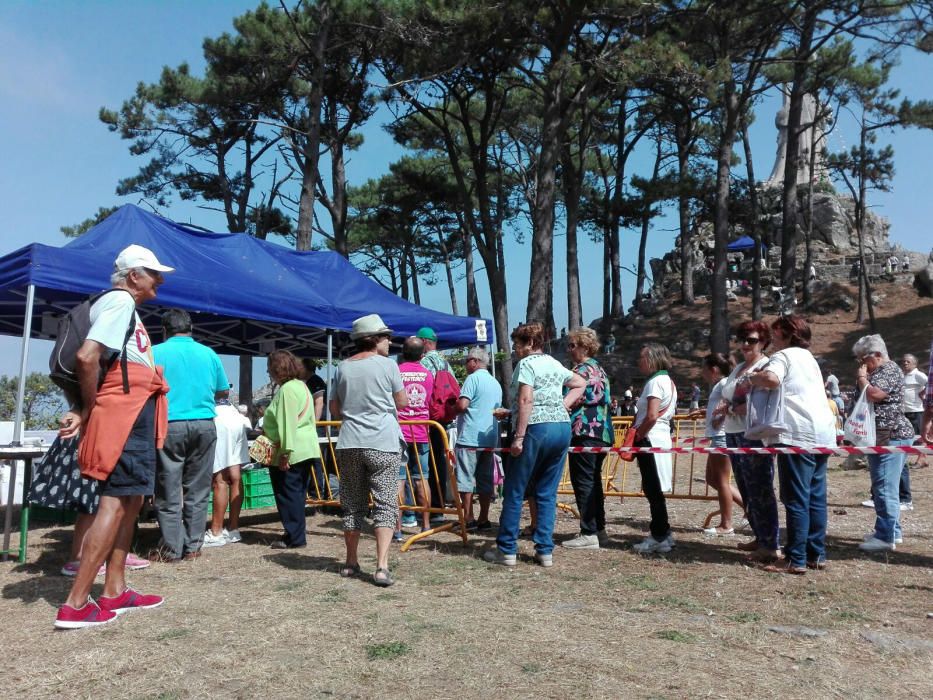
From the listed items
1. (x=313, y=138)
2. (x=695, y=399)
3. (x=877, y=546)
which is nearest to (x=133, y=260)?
(x=877, y=546)

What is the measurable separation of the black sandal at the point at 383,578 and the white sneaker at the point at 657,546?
6.18ft

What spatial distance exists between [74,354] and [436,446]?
3.33 meters

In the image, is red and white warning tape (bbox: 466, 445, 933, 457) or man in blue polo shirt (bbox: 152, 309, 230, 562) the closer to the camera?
red and white warning tape (bbox: 466, 445, 933, 457)

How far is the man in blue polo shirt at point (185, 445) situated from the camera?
5.19m

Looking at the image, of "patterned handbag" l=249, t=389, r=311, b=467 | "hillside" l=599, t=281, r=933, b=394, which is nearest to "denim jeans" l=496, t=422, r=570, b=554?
"patterned handbag" l=249, t=389, r=311, b=467

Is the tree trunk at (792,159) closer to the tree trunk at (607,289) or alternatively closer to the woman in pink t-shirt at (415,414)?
the tree trunk at (607,289)

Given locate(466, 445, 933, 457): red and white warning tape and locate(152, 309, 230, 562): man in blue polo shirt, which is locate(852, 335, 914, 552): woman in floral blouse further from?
locate(152, 309, 230, 562): man in blue polo shirt

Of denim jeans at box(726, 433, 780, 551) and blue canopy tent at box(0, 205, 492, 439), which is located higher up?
blue canopy tent at box(0, 205, 492, 439)

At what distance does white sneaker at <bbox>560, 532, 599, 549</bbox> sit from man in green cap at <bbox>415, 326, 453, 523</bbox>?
40.6 inches

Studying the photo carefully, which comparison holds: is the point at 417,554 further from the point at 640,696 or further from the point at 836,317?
the point at 836,317

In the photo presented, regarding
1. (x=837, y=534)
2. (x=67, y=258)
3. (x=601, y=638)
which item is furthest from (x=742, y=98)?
(x=601, y=638)

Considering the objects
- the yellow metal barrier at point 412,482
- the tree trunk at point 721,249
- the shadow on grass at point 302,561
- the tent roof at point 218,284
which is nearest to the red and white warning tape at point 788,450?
the yellow metal barrier at point 412,482

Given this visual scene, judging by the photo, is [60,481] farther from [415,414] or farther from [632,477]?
[632,477]

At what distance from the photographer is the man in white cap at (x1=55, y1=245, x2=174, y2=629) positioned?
140 inches
